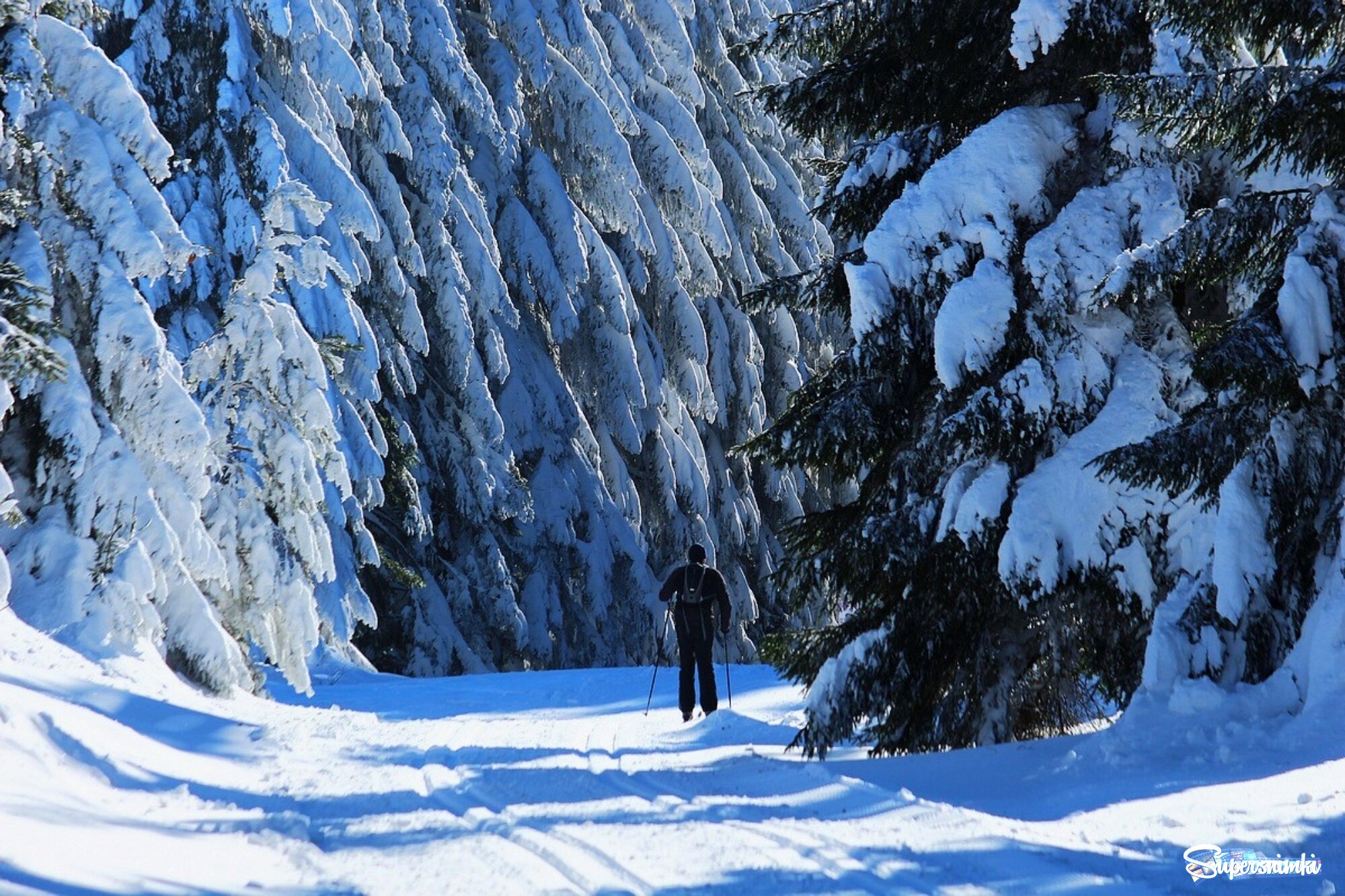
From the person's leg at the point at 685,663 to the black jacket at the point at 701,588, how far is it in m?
0.17

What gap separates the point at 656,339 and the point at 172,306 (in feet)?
40.1

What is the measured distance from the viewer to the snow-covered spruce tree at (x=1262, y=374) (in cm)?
582

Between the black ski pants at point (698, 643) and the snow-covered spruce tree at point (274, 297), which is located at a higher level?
the snow-covered spruce tree at point (274, 297)

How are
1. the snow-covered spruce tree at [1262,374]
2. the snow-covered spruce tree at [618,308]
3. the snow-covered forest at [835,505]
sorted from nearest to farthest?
1. the snow-covered forest at [835,505]
2. the snow-covered spruce tree at [1262,374]
3. the snow-covered spruce tree at [618,308]

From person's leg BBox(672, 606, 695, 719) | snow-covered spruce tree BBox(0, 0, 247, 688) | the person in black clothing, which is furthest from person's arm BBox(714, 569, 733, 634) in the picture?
snow-covered spruce tree BBox(0, 0, 247, 688)

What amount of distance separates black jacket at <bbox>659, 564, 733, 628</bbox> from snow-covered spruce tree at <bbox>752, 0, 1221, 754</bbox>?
279 centimetres

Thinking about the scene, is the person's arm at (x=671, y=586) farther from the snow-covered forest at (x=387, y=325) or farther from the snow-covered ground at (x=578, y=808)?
the snow-covered forest at (x=387, y=325)

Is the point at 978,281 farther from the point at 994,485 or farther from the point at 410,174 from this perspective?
the point at 410,174

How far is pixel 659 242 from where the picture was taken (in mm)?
24172

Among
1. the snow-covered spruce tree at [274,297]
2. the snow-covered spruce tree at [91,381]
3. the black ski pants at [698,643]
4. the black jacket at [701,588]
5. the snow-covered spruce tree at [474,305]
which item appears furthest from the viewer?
the snow-covered spruce tree at [474,305]
